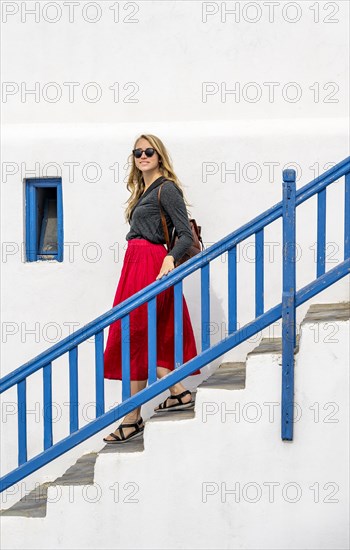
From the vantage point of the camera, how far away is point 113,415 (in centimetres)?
517

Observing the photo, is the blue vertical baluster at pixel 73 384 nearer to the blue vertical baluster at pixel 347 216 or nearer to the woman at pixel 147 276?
the woman at pixel 147 276

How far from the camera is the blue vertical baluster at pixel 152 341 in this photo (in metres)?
5.13

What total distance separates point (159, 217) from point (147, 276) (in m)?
0.33

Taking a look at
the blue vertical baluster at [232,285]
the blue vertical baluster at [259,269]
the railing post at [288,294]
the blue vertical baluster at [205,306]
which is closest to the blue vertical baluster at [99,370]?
the blue vertical baluster at [205,306]

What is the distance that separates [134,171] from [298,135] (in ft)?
3.59

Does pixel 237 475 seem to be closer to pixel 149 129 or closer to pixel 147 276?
pixel 147 276

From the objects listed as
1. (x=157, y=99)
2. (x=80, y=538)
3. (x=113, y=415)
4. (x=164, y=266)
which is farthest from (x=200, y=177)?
(x=80, y=538)

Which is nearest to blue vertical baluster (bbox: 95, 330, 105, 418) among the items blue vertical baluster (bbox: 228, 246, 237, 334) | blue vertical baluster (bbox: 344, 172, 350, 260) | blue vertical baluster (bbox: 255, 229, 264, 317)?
blue vertical baluster (bbox: 228, 246, 237, 334)

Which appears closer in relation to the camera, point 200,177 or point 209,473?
point 209,473

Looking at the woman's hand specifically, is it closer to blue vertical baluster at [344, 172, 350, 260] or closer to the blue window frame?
blue vertical baluster at [344, 172, 350, 260]

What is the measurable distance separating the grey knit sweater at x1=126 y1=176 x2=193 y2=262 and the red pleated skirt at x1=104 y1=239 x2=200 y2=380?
0.19 ft

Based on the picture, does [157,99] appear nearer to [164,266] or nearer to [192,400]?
[164,266]

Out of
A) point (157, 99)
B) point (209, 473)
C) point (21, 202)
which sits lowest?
point (209, 473)

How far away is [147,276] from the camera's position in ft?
18.2
